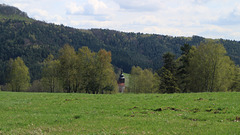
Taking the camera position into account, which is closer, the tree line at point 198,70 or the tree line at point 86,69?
the tree line at point 198,70

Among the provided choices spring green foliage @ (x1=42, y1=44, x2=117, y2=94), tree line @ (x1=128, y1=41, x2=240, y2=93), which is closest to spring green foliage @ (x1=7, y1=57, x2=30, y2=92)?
spring green foliage @ (x1=42, y1=44, x2=117, y2=94)

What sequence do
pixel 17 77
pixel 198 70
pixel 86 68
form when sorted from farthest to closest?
1. pixel 17 77
2. pixel 86 68
3. pixel 198 70

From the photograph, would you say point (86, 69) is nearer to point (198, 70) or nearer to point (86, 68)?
point (86, 68)

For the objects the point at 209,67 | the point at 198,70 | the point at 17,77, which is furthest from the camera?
the point at 17,77

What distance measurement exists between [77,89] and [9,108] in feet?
146

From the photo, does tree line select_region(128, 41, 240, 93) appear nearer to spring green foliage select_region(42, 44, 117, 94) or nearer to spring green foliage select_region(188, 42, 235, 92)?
spring green foliage select_region(188, 42, 235, 92)

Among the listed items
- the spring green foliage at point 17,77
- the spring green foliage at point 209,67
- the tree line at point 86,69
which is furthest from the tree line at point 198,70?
the spring green foliage at point 17,77

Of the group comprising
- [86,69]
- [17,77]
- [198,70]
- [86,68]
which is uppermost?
[198,70]

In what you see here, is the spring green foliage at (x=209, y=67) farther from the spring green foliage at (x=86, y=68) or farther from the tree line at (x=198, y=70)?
the spring green foliage at (x=86, y=68)

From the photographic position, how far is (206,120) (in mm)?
15586

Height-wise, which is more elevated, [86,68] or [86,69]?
[86,68]

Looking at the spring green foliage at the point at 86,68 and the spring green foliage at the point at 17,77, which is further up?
the spring green foliage at the point at 86,68

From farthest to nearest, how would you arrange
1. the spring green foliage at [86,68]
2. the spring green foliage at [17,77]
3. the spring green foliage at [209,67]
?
the spring green foliage at [17,77] → the spring green foliage at [86,68] → the spring green foliage at [209,67]

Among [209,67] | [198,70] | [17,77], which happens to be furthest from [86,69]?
[17,77]
